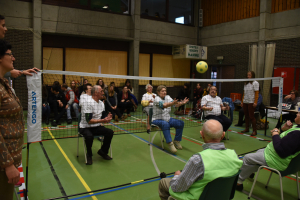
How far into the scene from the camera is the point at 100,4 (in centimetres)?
1138

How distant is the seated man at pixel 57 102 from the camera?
760 centimetres

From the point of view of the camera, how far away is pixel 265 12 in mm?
11227

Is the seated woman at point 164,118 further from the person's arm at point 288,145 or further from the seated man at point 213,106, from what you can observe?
the person's arm at point 288,145

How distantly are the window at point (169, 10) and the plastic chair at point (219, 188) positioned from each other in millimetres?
11771

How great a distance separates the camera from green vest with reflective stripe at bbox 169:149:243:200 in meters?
1.95

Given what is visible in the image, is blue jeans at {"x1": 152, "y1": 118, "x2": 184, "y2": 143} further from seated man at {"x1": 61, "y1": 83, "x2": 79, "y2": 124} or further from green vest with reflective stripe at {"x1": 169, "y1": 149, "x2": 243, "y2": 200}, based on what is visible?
seated man at {"x1": 61, "y1": 83, "x2": 79, "y2": 124}

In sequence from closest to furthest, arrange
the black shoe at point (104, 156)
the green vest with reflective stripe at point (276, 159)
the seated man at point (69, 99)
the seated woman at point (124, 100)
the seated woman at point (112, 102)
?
the green vest with reflective stripe at point (276, 159)
the black shoe at point (104, 156)
the seated man at point (69, 99)
the seated woman at point (112, 102)
the seated woman at point (124, 100)

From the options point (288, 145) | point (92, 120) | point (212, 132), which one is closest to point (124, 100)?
point (92, 120)

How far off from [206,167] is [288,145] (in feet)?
5.22

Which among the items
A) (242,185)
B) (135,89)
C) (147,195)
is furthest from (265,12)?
(147,195)

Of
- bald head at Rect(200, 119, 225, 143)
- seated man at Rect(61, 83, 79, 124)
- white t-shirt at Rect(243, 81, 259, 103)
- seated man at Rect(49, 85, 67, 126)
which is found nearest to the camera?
bald head at Rect(200, 119, 225, 143)

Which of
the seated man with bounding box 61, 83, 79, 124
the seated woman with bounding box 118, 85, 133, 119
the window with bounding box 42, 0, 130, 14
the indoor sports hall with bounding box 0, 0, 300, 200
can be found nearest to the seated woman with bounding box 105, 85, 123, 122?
the indoor sports hall with bounding box 0, 0, 300, 200

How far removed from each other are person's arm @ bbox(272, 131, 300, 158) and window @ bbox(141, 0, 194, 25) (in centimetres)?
1106

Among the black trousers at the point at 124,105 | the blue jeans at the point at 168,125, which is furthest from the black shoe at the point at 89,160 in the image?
the black trousers at the point at 124,105
